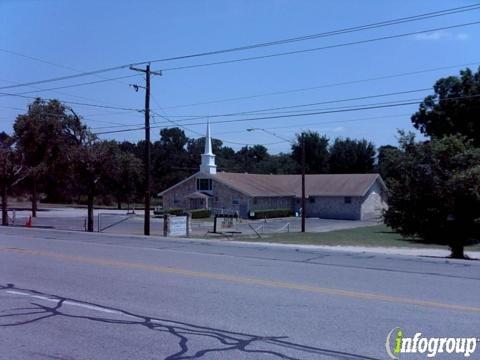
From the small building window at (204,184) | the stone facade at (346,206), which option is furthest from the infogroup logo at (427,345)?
the small building window at (204,184)

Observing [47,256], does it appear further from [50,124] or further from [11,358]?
[50,124]

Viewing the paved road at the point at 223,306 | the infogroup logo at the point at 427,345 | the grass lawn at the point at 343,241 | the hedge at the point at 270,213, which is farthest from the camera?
the hedge at the point at 270,213

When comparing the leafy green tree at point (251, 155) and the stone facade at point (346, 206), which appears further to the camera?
the leafy green tree at point (251, 155)

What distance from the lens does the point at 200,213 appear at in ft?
202

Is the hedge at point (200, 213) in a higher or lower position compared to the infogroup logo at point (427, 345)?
higher

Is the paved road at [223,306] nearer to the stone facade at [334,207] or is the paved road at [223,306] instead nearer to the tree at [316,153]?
the stone facade at [334,207]

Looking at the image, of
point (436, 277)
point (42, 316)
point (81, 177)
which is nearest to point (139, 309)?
point (42, 316)

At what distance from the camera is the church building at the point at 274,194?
63344 mm

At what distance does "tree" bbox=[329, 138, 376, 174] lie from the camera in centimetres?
9631

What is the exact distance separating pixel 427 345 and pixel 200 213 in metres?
55.4

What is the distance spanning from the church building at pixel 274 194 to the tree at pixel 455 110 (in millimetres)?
10133

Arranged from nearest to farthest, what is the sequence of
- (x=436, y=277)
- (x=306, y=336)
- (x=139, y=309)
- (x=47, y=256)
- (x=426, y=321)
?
(x=306, y=336), (x=426, y=321), (x=139, y=309), (x=436, y=277), (x=47, y=256)

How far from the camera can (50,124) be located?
35.0 m

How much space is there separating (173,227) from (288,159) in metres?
78.9
